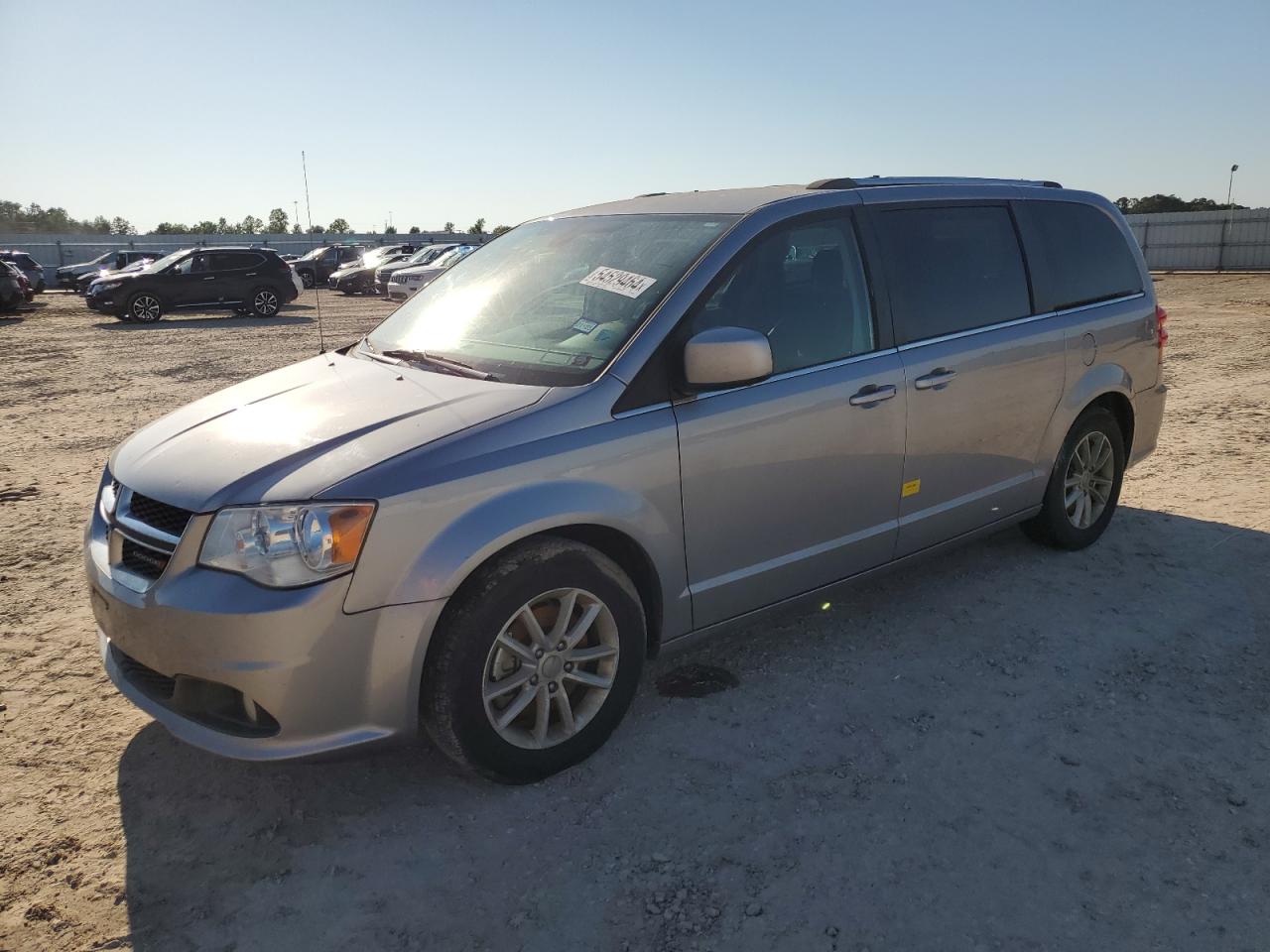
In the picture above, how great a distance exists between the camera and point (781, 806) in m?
2.93

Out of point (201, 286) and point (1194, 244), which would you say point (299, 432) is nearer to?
point (201, 286)

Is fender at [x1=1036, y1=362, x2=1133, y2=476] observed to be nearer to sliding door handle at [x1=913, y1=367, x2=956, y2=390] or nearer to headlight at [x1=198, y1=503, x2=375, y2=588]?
sliding door handle at [x1=913, y1=367, x2=956, y2=390]

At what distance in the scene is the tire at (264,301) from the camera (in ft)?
73.5

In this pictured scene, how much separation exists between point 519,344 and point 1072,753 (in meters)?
2.41

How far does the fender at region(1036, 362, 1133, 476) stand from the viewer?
4.64 metres

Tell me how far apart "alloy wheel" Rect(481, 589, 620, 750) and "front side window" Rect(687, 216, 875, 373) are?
1.05 metres

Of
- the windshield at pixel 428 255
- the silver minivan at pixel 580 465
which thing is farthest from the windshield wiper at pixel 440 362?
the windshield at pixel 428 255

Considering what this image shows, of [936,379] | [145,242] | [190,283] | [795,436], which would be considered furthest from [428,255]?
[795,436]

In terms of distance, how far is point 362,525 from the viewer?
2.62 meters

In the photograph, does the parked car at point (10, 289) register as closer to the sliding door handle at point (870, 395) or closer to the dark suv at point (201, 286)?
the dark suv at point (201, 286)

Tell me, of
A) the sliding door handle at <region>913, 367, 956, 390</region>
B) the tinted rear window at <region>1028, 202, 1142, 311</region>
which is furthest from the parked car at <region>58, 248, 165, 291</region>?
the sliding door handle at <region>913, 367, 956, 390</region>

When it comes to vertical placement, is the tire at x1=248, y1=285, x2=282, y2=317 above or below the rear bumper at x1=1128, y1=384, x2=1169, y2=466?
above

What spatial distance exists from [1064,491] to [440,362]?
3.30m

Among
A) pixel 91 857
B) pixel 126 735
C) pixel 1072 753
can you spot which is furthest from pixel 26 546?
pixel 1072 753
